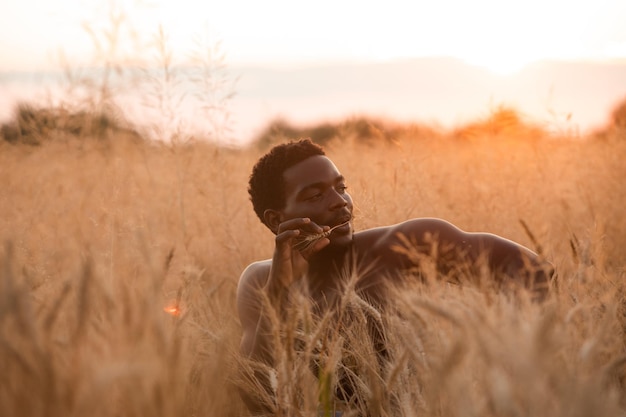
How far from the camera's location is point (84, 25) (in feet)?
9.57

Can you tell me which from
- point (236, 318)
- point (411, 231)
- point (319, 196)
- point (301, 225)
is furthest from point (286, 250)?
point (236, 318)

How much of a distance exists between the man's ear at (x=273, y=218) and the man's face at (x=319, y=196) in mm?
65

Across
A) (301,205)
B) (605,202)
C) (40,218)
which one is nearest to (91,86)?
(40,218)

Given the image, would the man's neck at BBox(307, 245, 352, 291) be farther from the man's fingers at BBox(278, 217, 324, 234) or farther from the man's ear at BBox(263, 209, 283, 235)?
the man's ear at BBox(263, 209, 283, 235)

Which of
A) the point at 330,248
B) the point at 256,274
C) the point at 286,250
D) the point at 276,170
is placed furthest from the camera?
the point at 276,170

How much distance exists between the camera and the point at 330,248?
2.63 metres

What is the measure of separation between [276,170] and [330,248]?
1.75 ft

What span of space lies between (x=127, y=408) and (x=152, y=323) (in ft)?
0.55

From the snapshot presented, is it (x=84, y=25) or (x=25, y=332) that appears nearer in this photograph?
(x=25, y=332)

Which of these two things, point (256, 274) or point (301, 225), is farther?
point (256, 274)

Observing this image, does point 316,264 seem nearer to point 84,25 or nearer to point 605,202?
point 84,25

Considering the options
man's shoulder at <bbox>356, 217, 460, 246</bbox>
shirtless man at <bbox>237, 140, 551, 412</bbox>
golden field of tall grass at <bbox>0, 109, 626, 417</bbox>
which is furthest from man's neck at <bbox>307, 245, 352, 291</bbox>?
golden field of tall grass at <bbox>0, 109, 626, 417</bbox>

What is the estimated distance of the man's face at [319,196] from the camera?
259cm

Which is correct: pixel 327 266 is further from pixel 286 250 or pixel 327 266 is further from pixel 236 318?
pixel 236 318
